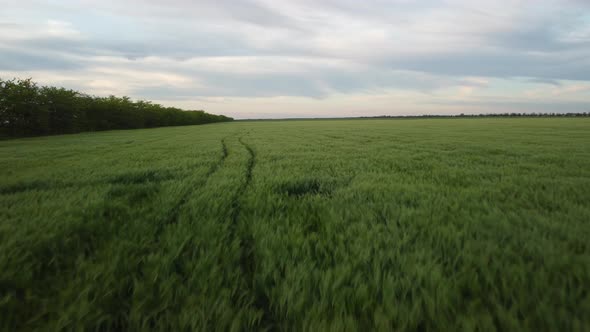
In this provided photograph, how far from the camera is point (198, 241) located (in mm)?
1365

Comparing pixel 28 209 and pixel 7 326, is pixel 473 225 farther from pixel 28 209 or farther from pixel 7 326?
pixel 28 209

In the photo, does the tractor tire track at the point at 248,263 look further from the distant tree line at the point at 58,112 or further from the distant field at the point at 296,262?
the distant tree line at the point at 58,112

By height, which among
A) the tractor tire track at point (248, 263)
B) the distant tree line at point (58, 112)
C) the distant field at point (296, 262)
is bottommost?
the tractor tire track at point (248, 263)

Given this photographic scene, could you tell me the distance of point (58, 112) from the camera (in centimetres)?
2222

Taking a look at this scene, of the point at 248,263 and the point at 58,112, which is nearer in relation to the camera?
the point at 248,263

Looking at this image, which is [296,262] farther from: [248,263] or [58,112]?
[58,112]

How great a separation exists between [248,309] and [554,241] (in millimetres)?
1814

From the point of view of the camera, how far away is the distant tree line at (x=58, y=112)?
18.3 meters

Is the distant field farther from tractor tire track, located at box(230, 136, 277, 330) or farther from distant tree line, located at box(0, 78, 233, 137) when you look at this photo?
distant tree line, located at box(0, 78, 233, 137)

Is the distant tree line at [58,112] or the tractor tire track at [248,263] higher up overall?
the distant tree line at [58,112]

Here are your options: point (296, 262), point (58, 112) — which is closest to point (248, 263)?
point (296, 262)

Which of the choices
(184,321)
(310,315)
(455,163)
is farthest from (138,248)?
(455,163)

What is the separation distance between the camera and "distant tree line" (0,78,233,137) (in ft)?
60.1

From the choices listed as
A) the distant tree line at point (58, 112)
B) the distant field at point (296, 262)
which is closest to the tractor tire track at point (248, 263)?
the distant field at point (296, 262)
